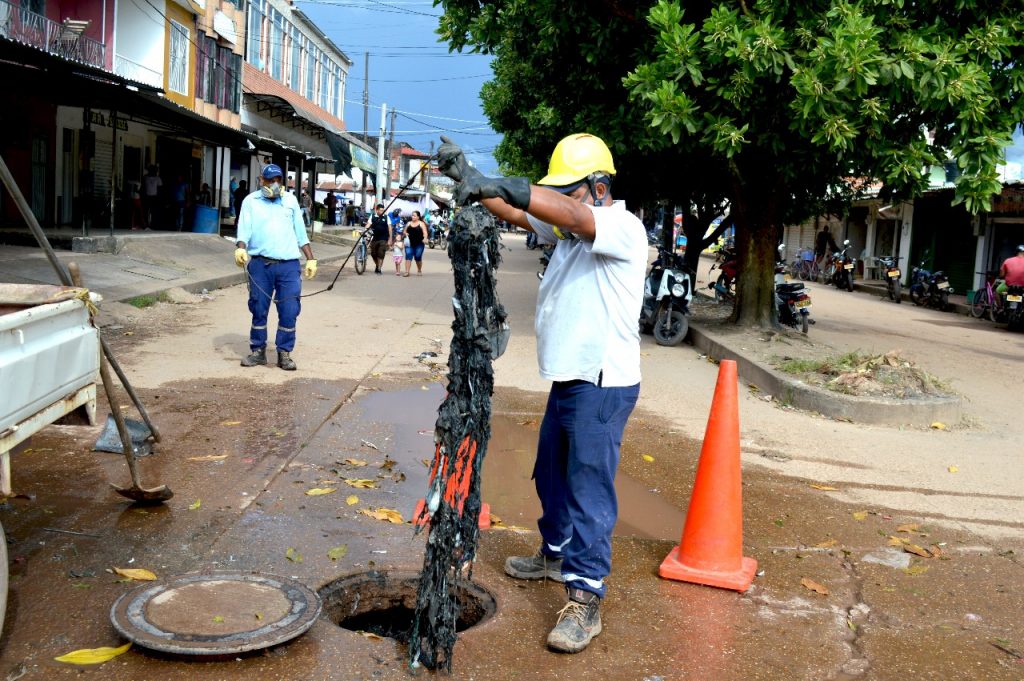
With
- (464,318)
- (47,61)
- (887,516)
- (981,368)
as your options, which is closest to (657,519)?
(887,516)

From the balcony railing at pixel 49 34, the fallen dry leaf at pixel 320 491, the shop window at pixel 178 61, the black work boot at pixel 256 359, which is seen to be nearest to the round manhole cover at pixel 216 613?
the fallen dry leaf at pixel 320 491

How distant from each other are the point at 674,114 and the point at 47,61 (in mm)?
9169

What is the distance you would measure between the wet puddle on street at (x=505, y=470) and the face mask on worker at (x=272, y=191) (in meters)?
2.11

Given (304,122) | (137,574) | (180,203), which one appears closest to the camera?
(137,574)

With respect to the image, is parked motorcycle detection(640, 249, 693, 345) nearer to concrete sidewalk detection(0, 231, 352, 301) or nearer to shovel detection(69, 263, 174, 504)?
concrete sidewalk detection(0, 231, 352, 301)

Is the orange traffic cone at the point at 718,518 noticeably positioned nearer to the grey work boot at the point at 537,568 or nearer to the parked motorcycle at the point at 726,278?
the grey work boot at the point at 537,568

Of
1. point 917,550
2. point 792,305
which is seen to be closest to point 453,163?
point 917,550

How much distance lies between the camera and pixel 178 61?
27312mm

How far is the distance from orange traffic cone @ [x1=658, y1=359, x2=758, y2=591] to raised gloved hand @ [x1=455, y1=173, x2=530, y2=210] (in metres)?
1.90

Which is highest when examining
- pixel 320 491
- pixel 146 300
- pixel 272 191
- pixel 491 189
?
pixel 272 191

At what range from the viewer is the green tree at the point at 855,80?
29.0ft

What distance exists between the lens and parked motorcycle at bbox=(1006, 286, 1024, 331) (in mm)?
17953

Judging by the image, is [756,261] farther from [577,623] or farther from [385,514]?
[577,623]

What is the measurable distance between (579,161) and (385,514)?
2.27 meters
